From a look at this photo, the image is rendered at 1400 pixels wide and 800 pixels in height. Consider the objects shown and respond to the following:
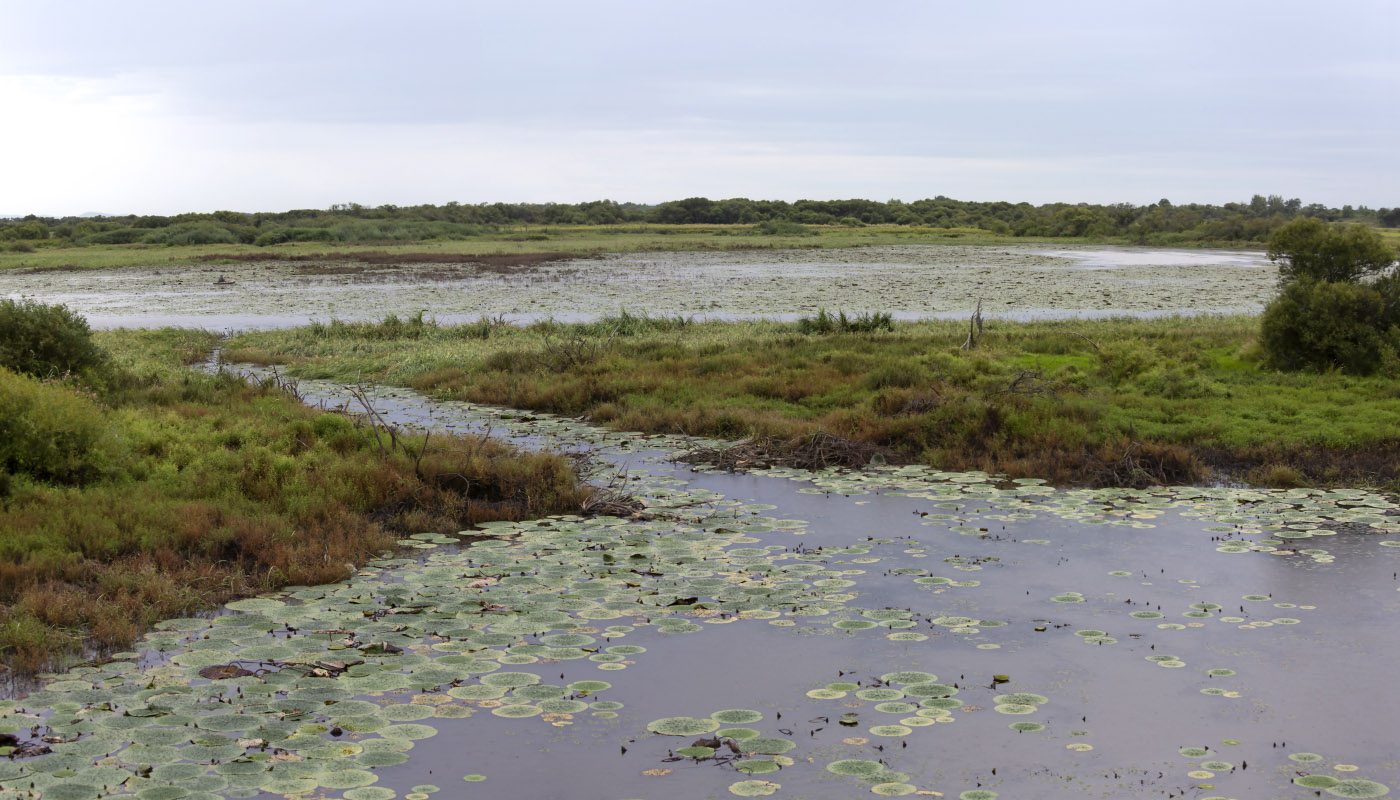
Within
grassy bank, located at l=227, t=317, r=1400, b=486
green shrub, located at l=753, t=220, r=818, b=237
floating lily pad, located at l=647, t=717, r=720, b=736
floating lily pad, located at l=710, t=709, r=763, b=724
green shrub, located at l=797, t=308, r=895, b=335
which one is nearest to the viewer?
floating lily pad, located at l=647, t=717, r=720, b=736

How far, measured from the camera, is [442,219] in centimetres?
11331

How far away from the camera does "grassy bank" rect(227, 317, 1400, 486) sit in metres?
13.0

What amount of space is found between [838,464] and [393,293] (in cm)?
3105

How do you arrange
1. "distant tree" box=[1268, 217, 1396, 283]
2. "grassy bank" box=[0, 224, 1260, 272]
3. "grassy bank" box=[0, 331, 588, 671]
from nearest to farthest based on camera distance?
"grassy bank" box=[0, 331, 588, 671] < "distant tree" box=[1268, 217, 1396, 283] < "grassy bank" box=[0, 224, 1260, 272]

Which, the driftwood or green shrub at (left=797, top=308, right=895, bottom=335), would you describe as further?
green shrub at (left=797, top=308, right=895, bottom=335)

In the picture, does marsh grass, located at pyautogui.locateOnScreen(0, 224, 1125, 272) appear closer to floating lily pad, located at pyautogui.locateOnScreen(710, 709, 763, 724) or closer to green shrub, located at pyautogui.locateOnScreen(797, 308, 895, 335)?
green shrub, located at pyautogui.locateOnScreen(797, 308, 895, 335)

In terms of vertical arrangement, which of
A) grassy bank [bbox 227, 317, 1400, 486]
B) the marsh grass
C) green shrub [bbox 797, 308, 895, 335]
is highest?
the marsh grass

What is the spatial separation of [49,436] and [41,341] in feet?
16.7

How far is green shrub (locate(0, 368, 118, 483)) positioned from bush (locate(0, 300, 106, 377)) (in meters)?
3.62

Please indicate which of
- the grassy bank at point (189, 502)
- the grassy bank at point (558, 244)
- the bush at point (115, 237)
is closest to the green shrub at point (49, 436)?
the grassy bank at point (189, 502)

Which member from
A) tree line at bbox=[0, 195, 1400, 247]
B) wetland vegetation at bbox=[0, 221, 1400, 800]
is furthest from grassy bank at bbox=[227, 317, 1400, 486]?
tree line at bbox=[0, 195, 1400, 247]

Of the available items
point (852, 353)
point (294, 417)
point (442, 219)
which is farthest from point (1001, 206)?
point (294, 417)

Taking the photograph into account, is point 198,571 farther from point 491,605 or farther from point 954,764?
point 954,764

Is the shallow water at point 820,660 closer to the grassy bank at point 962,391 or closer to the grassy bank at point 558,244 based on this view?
the grassy bank at point 962,391
